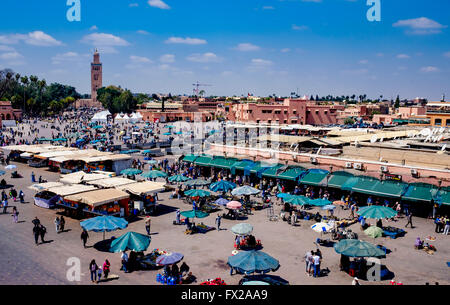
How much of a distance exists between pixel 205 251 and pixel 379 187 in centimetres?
1279

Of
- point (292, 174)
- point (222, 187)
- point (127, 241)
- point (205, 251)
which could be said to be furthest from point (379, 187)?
point (127, 241)

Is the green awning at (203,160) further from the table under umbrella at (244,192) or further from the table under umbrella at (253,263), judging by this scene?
the table under umbrella at (253,263)

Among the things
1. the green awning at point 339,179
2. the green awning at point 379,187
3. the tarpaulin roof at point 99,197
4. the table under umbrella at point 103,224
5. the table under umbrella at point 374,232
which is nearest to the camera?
the table under umbrella at point 103,224

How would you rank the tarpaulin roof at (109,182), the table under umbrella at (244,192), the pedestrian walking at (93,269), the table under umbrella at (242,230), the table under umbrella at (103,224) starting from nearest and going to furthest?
1. the pedestrian walking at (93,269)
2. the table under umbrella at (103,224)
3. the table under umbrella at (242,230)
4. the table under umbrella at (244,192)
5. the tarpaulin roof at (109,182)

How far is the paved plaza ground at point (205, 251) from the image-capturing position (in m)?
13.6

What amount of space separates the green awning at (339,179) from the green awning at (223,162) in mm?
8993

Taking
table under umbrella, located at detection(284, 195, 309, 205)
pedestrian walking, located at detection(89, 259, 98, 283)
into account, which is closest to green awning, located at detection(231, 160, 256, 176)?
table under umbrella, located at detection(284, 195, 309, 205)

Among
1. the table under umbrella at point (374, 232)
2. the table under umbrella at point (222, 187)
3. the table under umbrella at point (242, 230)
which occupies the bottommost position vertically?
the table under umbrella at point (374, 232)

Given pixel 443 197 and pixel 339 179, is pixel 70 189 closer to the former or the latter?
pixel 339 179

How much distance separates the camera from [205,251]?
16.1 meters

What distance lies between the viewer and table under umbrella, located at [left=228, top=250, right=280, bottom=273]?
11875 mm

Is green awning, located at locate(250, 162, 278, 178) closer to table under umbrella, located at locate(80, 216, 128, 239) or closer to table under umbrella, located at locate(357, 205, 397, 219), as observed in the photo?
table under umbrella, located at locate(357, 205, 397, 219)

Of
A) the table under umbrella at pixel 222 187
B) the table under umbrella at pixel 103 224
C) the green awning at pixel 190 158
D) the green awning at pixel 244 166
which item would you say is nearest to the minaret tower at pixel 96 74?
the green awning at pixel 190 158
